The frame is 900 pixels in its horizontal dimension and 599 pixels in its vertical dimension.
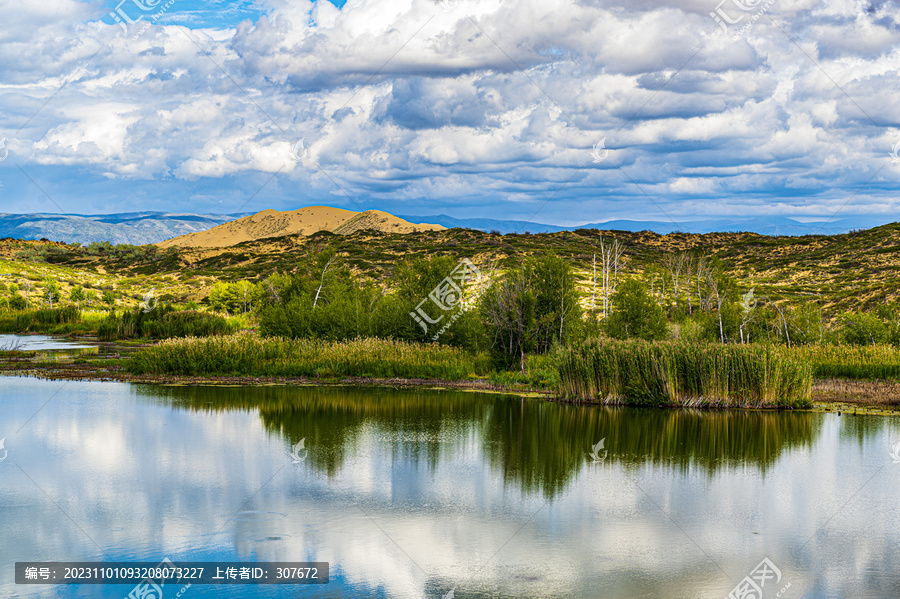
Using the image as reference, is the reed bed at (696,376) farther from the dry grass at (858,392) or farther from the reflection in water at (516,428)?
the dry grass at (858,392)

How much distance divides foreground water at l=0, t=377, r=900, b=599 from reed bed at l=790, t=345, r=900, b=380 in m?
5.47

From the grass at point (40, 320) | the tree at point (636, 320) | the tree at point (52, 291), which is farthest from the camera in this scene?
the tree at point (52, 291)

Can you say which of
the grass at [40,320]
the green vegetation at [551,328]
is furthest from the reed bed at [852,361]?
the grass at [40,320]

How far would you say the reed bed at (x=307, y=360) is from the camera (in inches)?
1157

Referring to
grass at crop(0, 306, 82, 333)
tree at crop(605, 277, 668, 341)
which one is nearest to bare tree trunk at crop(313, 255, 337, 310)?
tree at crop(605, 277, 668, 341)

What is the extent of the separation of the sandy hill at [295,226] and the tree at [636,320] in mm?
94667

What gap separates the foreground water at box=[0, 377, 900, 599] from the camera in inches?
407

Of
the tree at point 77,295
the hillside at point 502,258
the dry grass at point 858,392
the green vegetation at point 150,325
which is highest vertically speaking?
the hillside at point 502,258

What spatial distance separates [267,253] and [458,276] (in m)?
65.1

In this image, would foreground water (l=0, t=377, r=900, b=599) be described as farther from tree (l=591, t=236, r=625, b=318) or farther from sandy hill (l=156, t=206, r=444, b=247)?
sandy hill (l=156, t=206, r=444, b=247)

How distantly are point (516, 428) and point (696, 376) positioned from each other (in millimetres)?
6890

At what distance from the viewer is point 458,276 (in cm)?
3669

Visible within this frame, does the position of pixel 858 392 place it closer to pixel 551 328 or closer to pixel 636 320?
pixel 636 320

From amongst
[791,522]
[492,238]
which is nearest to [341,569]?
[791,522]
